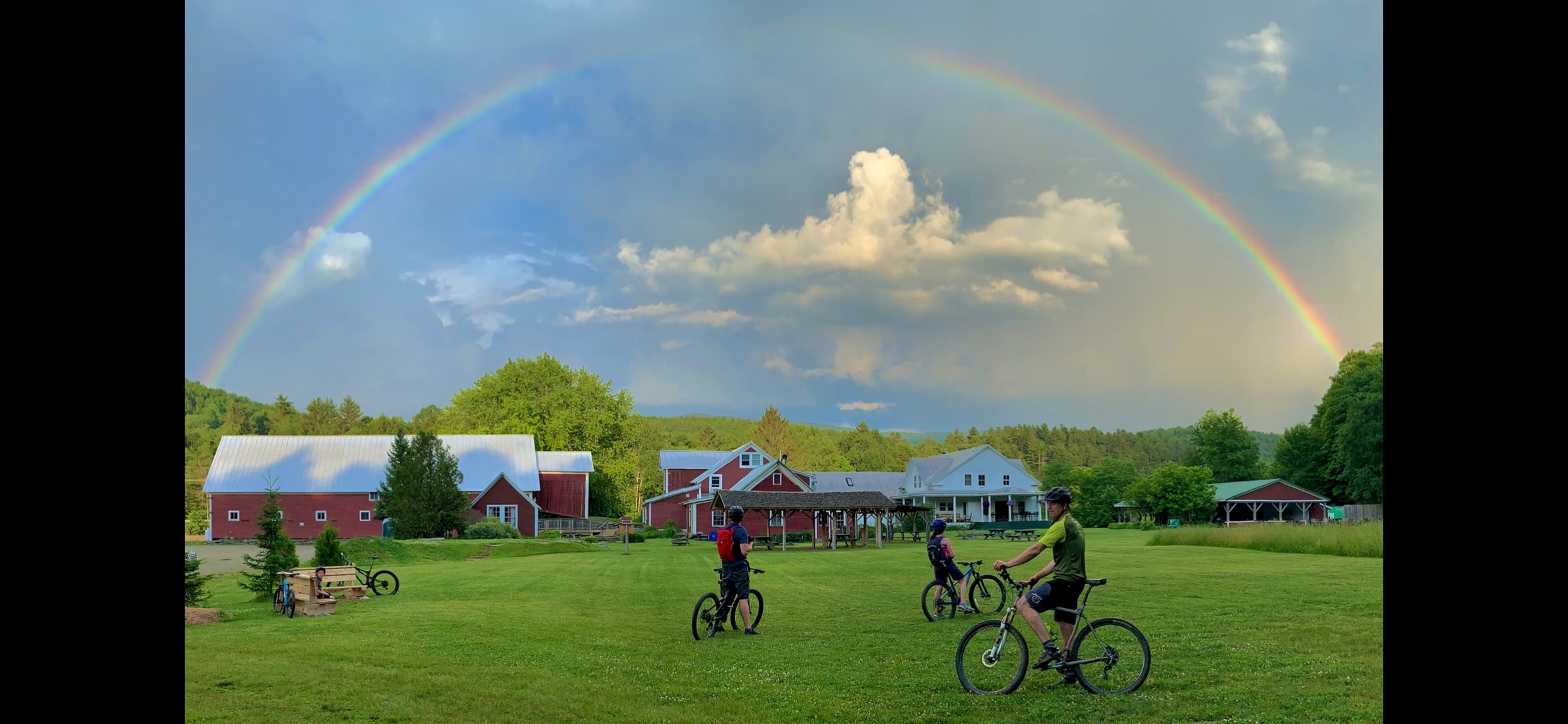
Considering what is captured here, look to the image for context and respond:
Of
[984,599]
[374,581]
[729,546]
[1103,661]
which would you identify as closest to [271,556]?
[374,581]

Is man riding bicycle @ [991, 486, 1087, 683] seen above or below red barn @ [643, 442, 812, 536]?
above

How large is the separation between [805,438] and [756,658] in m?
124

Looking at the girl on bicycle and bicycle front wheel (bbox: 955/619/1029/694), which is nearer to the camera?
bicycle front wheel (bbox: 955/619/1029/694)

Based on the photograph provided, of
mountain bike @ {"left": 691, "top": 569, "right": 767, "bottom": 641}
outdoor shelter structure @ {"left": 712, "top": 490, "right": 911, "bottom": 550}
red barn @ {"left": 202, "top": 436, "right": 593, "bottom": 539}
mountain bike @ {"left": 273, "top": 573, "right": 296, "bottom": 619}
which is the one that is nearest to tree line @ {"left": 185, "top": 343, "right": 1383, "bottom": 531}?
red barn @ {"left": 202, "top": 436, "right": 593, "bottom": 539}

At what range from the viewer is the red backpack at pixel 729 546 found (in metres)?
14.8

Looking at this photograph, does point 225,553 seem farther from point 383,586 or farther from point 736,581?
point 736,581

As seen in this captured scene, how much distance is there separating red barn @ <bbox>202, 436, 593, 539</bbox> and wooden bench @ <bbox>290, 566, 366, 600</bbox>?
115 feet

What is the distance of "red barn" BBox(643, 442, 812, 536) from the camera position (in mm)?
60656

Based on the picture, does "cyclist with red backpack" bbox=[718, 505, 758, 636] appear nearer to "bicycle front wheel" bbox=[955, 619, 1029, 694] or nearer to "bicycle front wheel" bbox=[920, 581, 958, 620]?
"bicycle front wheel" bbox=[920, 581, 958, 620]

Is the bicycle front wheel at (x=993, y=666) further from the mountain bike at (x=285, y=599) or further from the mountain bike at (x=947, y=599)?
the mountain bike at (x=285, y=599)

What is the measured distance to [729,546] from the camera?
48.9 ft
